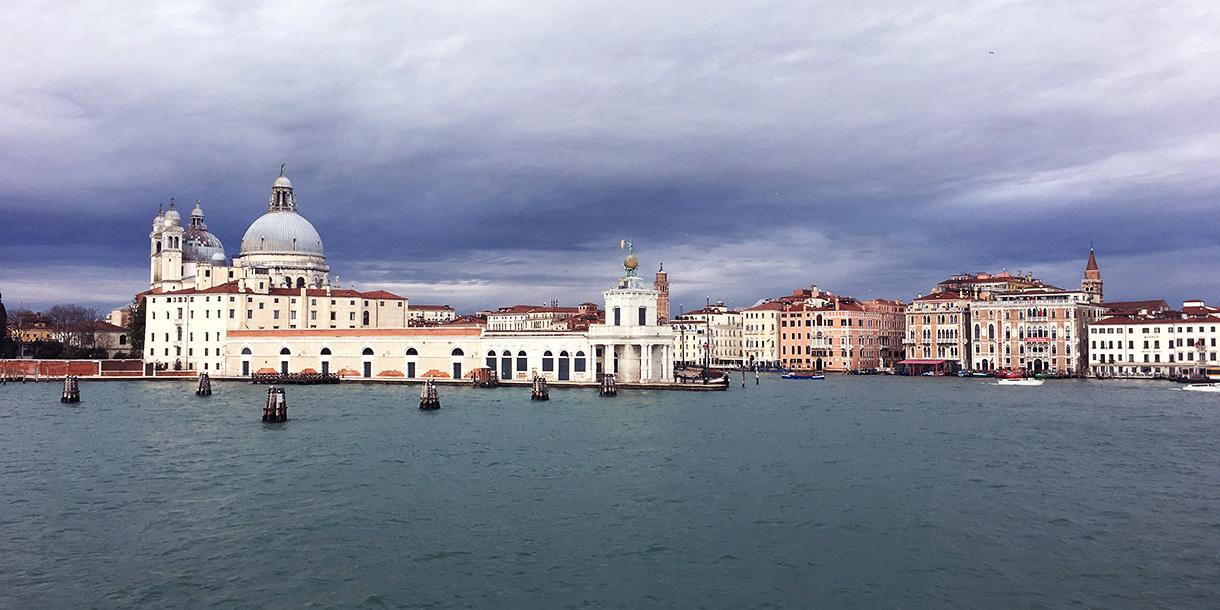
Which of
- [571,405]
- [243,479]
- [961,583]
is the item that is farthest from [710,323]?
[961,583]

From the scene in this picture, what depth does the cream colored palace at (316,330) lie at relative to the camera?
162 feet

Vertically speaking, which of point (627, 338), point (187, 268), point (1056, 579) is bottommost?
point (1056, 579)

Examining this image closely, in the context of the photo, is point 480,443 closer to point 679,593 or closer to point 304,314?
point 679,593

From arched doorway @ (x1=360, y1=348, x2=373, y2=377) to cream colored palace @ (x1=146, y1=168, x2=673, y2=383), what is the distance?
0.06m

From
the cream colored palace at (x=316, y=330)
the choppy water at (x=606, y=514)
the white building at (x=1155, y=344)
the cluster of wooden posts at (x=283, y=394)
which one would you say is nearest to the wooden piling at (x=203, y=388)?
the cluster of wooden posts at (x=283, y=394)

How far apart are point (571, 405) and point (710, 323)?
51466 mm

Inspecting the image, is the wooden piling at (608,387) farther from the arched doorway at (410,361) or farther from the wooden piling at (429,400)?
the arched doorway at (410,361)

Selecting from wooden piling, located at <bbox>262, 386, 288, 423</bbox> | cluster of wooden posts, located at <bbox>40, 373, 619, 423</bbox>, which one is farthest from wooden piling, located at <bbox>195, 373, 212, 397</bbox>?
wooden piling, located at <bbox>262, 386, 288, 423</bbox>

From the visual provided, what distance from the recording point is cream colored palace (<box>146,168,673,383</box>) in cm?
4938

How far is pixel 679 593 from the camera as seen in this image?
36.7ft

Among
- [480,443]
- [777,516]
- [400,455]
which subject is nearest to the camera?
[777,516]

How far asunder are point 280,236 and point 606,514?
182 ft

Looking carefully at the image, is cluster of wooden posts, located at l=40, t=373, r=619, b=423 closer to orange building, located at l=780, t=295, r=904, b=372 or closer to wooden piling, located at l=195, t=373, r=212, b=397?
wooden piling, located at l=195, t=373, r=212, b=397

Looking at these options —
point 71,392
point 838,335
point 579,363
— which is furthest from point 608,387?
point 838,335
